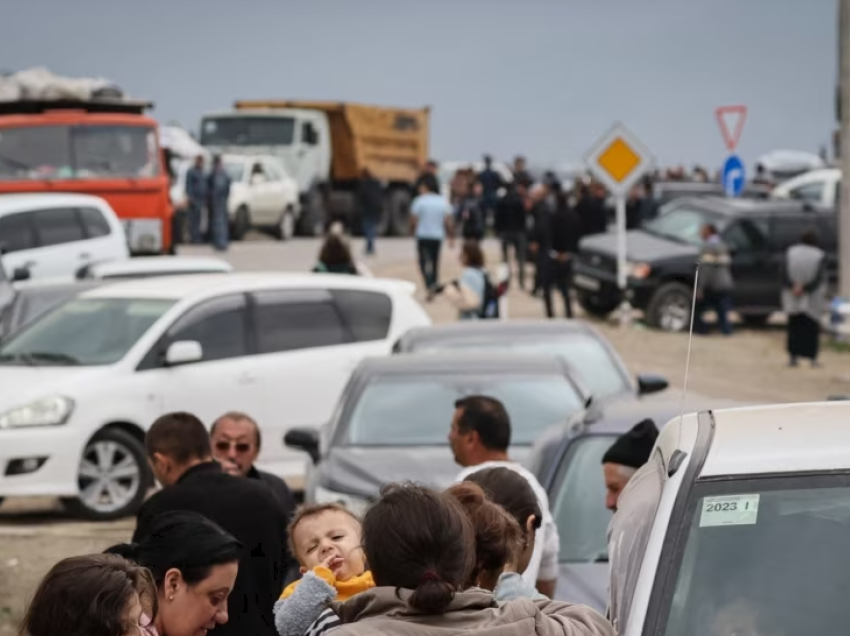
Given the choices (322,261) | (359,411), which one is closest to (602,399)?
(359,411)

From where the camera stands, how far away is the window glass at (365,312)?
15805 mm

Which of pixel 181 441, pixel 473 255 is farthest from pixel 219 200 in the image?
pixel 181 441

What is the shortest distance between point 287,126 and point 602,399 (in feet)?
116

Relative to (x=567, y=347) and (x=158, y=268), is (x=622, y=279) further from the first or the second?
(x=567, y=347)

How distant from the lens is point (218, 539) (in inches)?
186

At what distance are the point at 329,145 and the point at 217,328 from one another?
3127cm

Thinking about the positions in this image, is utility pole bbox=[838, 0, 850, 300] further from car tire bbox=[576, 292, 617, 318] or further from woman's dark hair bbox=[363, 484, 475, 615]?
woman's dark hair bbox=[363, 484, 475, 615]

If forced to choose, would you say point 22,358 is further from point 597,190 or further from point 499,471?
point 597,190

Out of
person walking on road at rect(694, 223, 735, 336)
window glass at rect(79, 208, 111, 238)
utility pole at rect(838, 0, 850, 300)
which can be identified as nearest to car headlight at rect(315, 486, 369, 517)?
window glass at rect(79, 208, 111, 238)

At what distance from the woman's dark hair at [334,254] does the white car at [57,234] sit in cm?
521

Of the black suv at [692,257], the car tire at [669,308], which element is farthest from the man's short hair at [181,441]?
the car tire at [669,308]

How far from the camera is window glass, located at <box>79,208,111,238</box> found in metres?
24.2

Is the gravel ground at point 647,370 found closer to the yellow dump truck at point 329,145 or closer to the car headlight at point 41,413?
the car headlight at point 41,413

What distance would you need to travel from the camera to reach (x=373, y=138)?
154 ft
